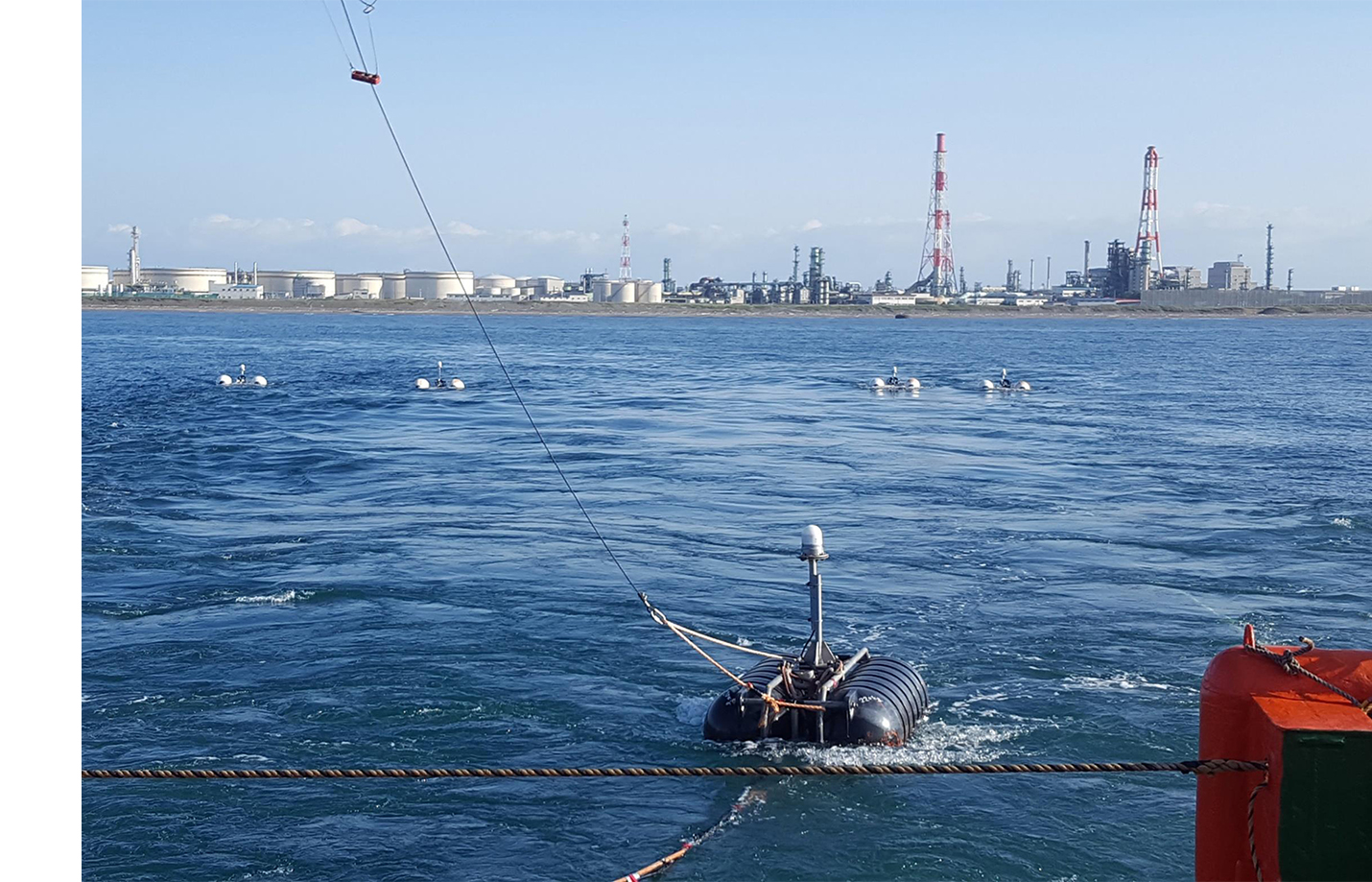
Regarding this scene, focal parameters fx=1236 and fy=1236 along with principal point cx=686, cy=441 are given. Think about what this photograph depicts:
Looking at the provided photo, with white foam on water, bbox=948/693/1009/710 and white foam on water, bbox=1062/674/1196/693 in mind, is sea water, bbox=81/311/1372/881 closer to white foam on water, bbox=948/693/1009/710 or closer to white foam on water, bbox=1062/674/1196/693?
white foam on water, bbox=948/693/1009/710

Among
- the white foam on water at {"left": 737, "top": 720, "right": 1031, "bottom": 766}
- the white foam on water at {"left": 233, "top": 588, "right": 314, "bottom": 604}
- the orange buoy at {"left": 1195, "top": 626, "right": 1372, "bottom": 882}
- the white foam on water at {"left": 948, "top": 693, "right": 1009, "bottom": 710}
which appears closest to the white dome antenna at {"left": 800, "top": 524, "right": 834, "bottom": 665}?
the white foam on water at {"left": 737, "top": 720, "right": 1031, "bottom": 766}

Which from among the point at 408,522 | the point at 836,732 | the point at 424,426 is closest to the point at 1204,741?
the point at 836,732

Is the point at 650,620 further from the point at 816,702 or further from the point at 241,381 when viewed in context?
the point at 241,381

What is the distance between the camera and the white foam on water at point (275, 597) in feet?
70.2

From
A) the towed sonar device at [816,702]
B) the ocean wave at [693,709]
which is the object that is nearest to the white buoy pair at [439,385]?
the ocean wave at [693,709]

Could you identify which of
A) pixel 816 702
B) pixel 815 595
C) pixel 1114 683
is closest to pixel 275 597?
pixel 816 702

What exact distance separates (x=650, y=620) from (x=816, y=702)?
714 centimetres

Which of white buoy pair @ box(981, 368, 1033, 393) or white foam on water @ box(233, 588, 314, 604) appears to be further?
white buoy pair @ box(981, 368, 1033, 393)

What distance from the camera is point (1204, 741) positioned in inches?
212

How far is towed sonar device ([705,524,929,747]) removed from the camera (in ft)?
45.0

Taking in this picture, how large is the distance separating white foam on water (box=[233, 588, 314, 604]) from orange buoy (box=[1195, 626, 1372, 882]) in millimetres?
18519

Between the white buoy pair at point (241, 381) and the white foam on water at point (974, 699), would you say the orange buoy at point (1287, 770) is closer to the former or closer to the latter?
the white foam on water at point (974, 699)

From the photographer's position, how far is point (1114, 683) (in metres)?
17.1

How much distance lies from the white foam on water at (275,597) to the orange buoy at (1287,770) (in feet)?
60.8
